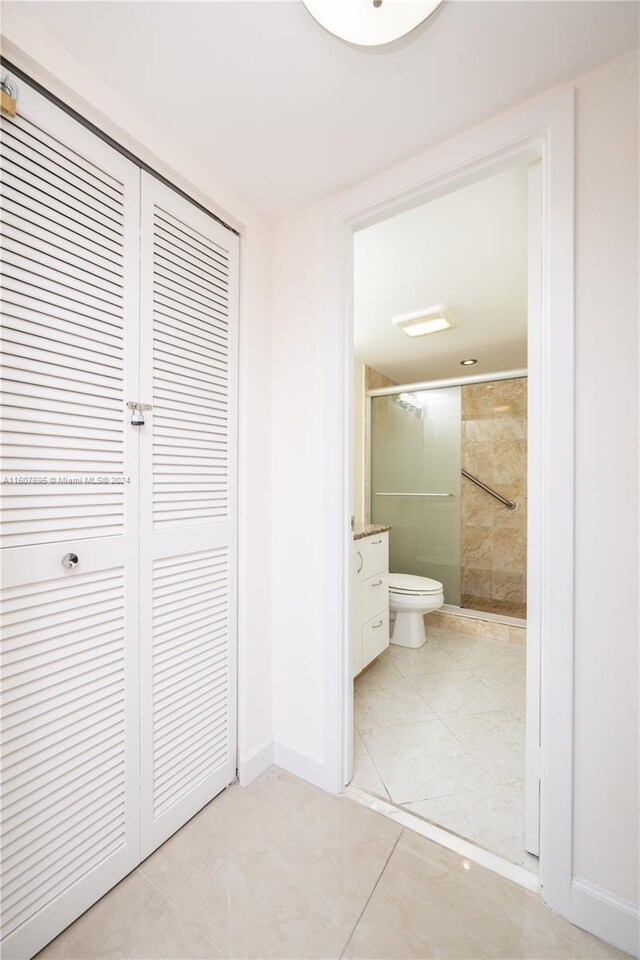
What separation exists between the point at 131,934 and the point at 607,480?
5.41 ft

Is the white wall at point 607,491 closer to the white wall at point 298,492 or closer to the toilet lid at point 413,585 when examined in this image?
the white wall at point 298,492

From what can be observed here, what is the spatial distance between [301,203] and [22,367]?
3.88 ft

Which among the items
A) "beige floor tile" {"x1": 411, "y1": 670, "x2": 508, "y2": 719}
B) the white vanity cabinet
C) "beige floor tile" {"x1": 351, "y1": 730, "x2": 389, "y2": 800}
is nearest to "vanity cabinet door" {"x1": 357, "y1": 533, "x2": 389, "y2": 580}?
the white vanity cabinet

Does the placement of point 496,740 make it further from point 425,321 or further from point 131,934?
point 425,321

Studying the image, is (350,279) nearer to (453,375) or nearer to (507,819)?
(507,819)

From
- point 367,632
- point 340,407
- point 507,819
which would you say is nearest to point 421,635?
point 367,632

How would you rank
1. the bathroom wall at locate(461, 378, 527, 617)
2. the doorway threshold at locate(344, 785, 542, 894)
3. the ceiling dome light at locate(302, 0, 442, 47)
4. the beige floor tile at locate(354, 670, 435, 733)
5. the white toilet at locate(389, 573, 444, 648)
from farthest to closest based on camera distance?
the bathroom wall at locate(461, 378, 527, 617) → the white toilet at locate(389, 573, 444, 648) → the beige floor tile at locate(354, 670, 435, 733) → the doorway threshold at locate(344, 785, 542, 894) → the ceiling dome light at locate(302, 0, 442, 47)

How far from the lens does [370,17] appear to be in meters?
A: 0.87

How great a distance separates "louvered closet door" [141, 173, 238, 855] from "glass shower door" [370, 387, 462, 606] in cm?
228

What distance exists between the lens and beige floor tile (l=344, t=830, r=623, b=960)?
94 centimetres

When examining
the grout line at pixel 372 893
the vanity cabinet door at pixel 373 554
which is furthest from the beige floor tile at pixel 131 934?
the vanity cabinet door at pixel 373 554

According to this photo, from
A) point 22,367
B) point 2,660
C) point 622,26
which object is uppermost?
point 622,26

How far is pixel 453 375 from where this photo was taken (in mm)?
3984

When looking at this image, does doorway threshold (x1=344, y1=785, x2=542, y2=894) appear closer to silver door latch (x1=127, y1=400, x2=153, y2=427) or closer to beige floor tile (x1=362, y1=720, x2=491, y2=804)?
beige floor tile (x1=362, y1=720, x2=491, y2=804)
